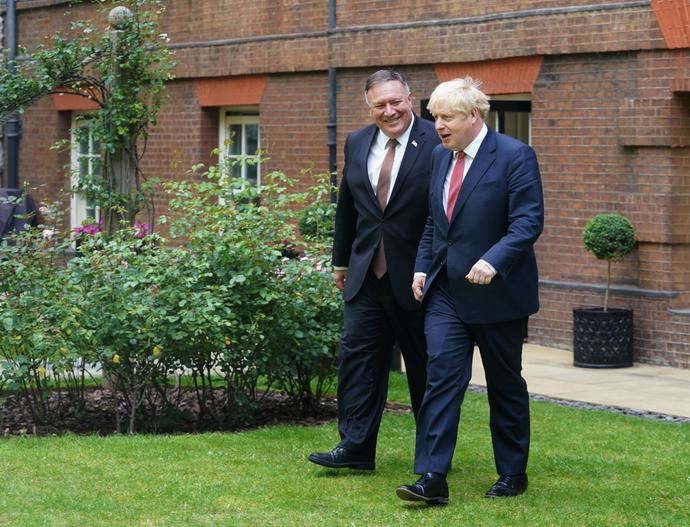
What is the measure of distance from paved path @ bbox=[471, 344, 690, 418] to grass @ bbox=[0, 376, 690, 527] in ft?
4.41

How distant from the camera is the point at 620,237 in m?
12.5

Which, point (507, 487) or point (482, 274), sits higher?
point (482, 274)

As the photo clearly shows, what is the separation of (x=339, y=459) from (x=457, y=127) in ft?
5.92

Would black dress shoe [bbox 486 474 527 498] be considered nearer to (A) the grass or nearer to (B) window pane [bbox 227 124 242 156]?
(A) the grass

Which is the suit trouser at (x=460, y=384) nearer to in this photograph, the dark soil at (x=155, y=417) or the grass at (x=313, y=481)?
the grass at (x=313, y=481)

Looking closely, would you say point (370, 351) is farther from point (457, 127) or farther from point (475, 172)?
point (457, 127)

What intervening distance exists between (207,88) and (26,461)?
10589mm

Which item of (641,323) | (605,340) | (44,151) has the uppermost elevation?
(44,151)

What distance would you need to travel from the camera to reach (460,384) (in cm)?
694

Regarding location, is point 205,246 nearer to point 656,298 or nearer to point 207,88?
point 656,298

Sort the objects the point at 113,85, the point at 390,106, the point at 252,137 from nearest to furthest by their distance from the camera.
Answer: the point at 390,106 → the point at 113,85 → the point at 252,137

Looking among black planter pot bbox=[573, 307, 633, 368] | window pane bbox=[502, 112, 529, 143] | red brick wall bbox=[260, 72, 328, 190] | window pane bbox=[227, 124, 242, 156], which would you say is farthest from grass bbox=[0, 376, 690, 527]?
window pane bbox=[227, 124, 242, 156]

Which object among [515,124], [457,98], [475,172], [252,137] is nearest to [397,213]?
[475,172]

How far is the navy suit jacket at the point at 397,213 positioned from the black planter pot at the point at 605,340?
5.45m
